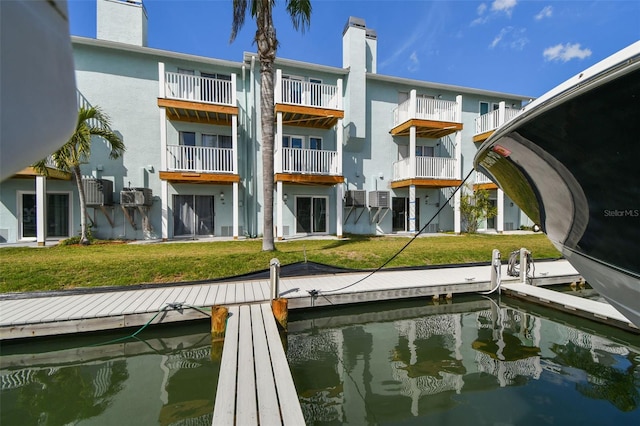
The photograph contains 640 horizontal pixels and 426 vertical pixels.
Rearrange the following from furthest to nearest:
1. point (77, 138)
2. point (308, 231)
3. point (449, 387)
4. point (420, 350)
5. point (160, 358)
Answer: point (308, 231)
point (77, 138)
point (420, 350)
point (160, 358)
point (449, 387)

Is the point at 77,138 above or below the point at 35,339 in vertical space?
above

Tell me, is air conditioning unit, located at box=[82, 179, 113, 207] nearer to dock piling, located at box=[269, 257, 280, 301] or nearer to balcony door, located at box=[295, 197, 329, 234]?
balcony door, located at box=[295, 197, 329, 234]

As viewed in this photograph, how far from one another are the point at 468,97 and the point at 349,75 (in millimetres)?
7319

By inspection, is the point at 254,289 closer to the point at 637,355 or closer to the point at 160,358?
the point at 160,358

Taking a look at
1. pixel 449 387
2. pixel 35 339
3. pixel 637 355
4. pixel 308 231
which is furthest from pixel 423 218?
pixel 35 339

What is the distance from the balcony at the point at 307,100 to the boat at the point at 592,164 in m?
10.3

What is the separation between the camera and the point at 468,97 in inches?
660

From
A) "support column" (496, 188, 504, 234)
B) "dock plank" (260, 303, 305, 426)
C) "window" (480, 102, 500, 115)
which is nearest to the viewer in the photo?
"dock plank" (260, 303, 305, 426)

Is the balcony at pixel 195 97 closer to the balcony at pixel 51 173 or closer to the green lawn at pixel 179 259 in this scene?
the balcony at pixel 51 173

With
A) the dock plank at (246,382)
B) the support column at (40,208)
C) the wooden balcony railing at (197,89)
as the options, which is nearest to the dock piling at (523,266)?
the dock plank at (246,382)

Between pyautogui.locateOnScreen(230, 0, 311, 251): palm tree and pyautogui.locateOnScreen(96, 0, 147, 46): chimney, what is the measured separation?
734cm

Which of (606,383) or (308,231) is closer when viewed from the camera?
(606,383)

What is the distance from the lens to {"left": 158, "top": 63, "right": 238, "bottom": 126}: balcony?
11320mm

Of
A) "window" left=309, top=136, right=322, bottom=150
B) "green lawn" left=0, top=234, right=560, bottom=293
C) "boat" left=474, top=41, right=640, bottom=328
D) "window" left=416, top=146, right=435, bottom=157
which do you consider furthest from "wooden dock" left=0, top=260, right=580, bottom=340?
"window" left=416, top=146, right=435, bottom=157
